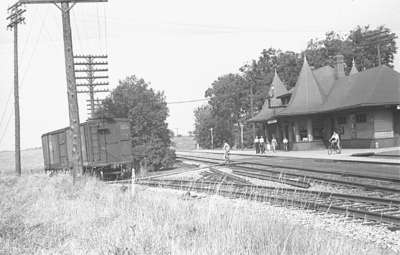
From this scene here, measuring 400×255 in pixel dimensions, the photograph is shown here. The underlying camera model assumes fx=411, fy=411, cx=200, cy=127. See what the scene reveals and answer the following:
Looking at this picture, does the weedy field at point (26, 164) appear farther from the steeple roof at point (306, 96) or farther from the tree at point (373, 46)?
the tree at point (373, 46)

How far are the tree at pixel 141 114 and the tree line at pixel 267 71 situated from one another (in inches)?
1139

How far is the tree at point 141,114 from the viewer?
3056cm

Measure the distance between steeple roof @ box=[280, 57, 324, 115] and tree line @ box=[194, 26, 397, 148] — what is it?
11.5 metres

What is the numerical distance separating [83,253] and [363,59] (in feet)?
207

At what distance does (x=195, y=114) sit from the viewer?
368 ft

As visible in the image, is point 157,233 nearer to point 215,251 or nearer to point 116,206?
point 215,251

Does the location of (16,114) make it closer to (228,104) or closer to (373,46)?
(228,104)

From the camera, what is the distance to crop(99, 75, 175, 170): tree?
30.6m

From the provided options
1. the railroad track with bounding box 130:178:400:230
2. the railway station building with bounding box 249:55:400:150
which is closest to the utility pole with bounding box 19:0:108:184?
the railroad track with bounding box 130:178:400:230

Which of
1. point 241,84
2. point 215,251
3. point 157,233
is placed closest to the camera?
point 215,251

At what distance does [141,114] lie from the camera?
30719 millimetres

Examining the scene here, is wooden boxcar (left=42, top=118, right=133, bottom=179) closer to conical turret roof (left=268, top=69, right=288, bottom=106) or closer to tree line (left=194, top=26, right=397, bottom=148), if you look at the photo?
conical turret roof (left=268, top=69, right=288, bottom=106)

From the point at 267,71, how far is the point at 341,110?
37.5 m

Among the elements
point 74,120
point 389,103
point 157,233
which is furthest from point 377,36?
point 157,233
